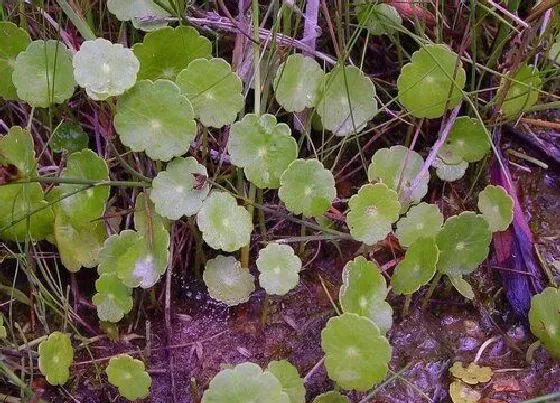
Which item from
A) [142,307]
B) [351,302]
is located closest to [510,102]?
[351,302]

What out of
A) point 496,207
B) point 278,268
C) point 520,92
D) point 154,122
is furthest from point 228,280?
point 520,92

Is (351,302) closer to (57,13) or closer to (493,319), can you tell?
(493,319)

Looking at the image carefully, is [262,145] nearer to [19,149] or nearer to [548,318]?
[19,149]

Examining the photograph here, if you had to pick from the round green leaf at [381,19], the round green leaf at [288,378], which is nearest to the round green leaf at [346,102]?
the round green leaf at [381,19]

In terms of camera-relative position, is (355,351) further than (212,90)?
No

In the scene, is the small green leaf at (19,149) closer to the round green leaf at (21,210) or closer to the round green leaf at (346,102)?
the round green leaf at (21,210)
